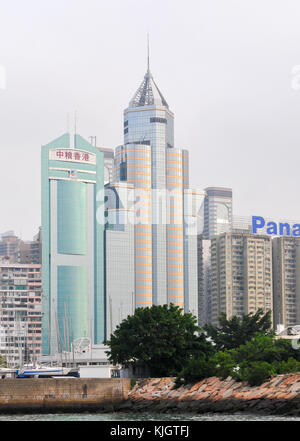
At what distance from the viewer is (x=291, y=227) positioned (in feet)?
456

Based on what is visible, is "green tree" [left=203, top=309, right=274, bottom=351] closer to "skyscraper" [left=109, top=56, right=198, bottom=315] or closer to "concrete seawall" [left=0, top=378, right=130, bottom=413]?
"concrete seawall" [left=0, top=378, right=130, bottom=413]

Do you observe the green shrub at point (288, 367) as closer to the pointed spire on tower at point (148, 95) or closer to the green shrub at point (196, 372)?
the green shrub at point (196, 372)

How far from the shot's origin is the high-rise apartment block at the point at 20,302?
421 ft

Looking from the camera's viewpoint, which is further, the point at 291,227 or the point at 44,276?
the point at 291,227

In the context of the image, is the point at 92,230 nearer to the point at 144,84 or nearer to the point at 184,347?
the point at 144,84

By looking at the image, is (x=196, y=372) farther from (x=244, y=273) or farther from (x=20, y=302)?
(x=244, y=273)

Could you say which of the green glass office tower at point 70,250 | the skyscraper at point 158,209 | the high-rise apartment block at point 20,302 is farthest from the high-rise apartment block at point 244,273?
the high-rise apartment block at point 20,302

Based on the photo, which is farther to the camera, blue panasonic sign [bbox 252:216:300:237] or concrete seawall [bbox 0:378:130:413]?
blue panasonic sign [bbox 252:216:300:237]

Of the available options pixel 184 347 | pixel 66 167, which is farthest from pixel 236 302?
pixel 184 347

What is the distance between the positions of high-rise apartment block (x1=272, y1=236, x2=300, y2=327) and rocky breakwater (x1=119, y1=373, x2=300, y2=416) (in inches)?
3490

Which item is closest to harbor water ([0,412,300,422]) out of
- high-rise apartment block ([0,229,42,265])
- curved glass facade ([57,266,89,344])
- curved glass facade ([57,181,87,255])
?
curved glass facade ([57,266,89,344])

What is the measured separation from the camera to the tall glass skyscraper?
128000mm

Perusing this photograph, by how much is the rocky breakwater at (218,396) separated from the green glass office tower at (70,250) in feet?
225

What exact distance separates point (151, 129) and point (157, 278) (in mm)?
22672
